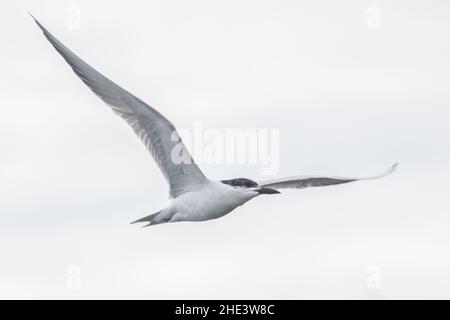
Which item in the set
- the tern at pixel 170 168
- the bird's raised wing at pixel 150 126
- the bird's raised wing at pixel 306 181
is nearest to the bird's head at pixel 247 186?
the tern at pixel 170 168

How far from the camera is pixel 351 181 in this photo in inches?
843

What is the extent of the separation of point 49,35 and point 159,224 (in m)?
3.16

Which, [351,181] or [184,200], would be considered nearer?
[184,200]

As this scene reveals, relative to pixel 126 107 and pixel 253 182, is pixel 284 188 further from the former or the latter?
pixel 126 107

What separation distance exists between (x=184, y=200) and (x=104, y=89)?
76.0 inches

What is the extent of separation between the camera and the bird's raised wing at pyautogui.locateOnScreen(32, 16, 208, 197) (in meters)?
18.9


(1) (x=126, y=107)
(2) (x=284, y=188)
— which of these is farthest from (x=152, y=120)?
(2) (x=284, y=188)

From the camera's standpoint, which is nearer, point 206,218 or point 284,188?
point 206,218

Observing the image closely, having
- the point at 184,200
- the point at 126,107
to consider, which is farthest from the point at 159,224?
the point at 126,107

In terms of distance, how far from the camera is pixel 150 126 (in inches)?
756

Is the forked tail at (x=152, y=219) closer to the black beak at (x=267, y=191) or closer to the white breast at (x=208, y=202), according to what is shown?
the white breast at (x=208, y=202)

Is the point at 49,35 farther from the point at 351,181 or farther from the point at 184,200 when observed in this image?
the point at 351,181

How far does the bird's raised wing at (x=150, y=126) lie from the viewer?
1886cm

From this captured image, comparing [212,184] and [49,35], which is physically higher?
[49,35]
